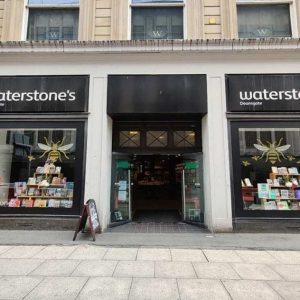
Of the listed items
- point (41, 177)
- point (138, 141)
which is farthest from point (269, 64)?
point (41, 177)

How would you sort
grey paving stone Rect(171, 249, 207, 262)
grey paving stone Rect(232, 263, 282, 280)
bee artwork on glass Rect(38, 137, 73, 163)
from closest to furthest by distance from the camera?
1. grey paving stone Rect(232, 263, 282, 280)
2. grey paving stone Rect(171, 249, 207, 262)
3. bee artwork on glass Rect(38, 137, 73, 163)

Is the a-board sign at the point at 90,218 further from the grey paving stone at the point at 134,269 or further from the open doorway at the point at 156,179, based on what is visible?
the open doorway at the point at 156,179

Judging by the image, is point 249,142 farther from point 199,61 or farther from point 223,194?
point 199,61

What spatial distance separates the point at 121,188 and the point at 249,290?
553 cm

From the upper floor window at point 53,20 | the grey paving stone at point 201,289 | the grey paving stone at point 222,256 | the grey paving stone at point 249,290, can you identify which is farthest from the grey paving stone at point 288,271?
the upper floor window at point 53,20

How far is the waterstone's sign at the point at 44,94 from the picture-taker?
318 inches

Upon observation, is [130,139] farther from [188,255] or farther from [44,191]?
[188,255]

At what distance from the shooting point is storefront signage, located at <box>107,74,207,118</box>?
808cm

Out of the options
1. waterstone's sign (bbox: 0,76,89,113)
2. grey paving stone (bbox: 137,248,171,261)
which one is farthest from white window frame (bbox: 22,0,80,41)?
grey paving stone (bbox: 137,248,171,261)

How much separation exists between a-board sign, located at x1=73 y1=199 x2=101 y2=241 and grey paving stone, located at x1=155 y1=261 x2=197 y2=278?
2.24 metres

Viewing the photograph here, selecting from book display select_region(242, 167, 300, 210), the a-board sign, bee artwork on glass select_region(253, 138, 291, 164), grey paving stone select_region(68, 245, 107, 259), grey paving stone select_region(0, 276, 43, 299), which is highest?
bee artwork on glass select_region(253, 138, 291, 164)

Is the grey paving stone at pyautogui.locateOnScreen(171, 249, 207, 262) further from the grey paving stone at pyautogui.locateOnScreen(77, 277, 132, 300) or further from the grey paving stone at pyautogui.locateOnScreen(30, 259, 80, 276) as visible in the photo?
the grey paving stone at pyautogui.locateOnScreen(30, 259, 80, 276)

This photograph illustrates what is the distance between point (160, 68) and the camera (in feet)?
26.8

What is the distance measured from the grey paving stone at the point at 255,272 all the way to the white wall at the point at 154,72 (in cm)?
258
